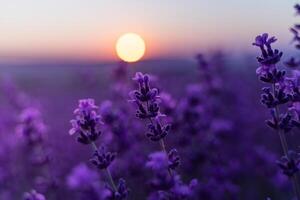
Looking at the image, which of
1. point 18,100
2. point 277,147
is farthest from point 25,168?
point 277,147

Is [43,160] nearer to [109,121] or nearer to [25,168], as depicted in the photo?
[109,121]

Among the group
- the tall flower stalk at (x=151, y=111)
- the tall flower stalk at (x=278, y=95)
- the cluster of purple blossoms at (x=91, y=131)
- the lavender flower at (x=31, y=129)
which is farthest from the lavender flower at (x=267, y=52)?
the lavender flower at (x=31, y=129)

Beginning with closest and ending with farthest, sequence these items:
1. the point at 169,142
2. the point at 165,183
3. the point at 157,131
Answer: the point at 165,183, the point at 157,131, the point at 169,142

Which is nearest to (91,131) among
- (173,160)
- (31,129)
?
(173,160)

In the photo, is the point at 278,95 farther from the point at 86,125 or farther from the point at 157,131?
the point at 86,125

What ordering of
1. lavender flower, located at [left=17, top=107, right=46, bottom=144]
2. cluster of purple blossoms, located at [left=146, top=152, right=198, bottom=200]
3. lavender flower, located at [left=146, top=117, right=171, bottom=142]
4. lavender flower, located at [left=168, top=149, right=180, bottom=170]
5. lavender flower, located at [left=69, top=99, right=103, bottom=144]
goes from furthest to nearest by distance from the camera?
lavender flower, located at [left=17, top=107, right=46, bottom=144], lavender flower, located at [left=69, top=99, right=103, bottom=144], lavender flower, located at [left=146, top=117, right=171, bottom=142], lavender flower, located at [left=168, top=149, right=180, bottom=170], cluster of purple blossoms, located at [left=146, top=152, right=198, bottom=200]

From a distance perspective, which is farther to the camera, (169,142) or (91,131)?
(169,142)

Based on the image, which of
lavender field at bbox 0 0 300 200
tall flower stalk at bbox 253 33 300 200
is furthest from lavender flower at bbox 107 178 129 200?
tall flower stalk at bbox 253 33 300 200

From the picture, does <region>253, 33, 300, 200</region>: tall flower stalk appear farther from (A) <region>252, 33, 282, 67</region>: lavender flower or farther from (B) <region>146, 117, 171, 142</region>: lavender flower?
(B) <region>146, 117, 171, 142</region>: lavender flower
